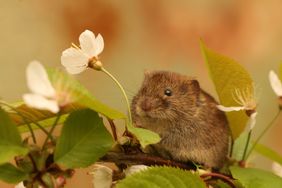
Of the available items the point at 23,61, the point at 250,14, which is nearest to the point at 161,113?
the point at 23,61

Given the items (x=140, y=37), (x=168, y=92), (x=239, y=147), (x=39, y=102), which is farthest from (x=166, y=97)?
(x=140, y=37)

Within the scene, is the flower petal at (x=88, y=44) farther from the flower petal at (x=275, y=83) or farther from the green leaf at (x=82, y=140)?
the flower petal at (x=275, y=83)

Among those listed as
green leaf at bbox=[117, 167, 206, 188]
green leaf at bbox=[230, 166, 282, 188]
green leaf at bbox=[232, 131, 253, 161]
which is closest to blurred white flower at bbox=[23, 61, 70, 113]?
green leaf at bbox=[117, 167, 206, 188]

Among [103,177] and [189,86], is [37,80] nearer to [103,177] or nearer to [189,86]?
[103,177]

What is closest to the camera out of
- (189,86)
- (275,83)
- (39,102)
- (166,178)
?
(39,102)

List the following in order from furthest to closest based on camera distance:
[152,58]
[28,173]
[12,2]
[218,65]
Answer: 1. [152,58]
2. [12,2]
3. [218,65]
4. [28,173]

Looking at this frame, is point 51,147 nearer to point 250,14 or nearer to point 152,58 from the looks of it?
point 152,58

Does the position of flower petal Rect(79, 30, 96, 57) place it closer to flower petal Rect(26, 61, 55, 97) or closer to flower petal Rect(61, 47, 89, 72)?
flower petal Rect(61, 47, 89, 72)
